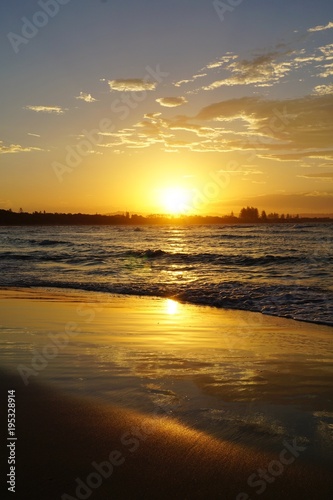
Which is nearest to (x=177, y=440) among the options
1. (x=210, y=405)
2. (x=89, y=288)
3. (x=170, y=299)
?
(x=210, y=405)

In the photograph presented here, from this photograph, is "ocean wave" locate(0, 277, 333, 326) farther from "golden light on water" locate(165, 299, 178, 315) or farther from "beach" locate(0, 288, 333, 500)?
"beach" locate(0, 288, 333, 500)

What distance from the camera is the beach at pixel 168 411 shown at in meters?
3.06

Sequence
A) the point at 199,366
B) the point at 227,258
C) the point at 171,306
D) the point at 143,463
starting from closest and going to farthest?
the point at 143,463 → the point at 199,366 → the point at 171,306 → the point at 227,258

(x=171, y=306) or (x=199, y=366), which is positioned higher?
(x=199, y=366)

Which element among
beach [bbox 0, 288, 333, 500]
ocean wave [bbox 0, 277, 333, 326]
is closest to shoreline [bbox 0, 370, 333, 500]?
beach [bbox 0, 288, 333, 500]

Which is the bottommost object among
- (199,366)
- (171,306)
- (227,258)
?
(171,306)

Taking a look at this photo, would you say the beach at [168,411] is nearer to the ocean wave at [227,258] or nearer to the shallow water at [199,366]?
the shallow water at [199,366]

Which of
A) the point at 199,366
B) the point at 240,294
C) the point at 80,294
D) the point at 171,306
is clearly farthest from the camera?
the point at 80,294

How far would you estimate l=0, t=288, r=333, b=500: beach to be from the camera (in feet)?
10.0

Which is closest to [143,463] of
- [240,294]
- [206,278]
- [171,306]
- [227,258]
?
[171,306]

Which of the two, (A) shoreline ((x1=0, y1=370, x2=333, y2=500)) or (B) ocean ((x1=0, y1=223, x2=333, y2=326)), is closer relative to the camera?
(A) shoreline ((x1=0, y1=370, x2=333, y2=500))

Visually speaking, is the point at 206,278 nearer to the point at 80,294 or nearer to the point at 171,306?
the point at 80,294

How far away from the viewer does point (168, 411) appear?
4.25m

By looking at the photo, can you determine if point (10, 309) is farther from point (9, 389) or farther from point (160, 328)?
point (9, 389)
